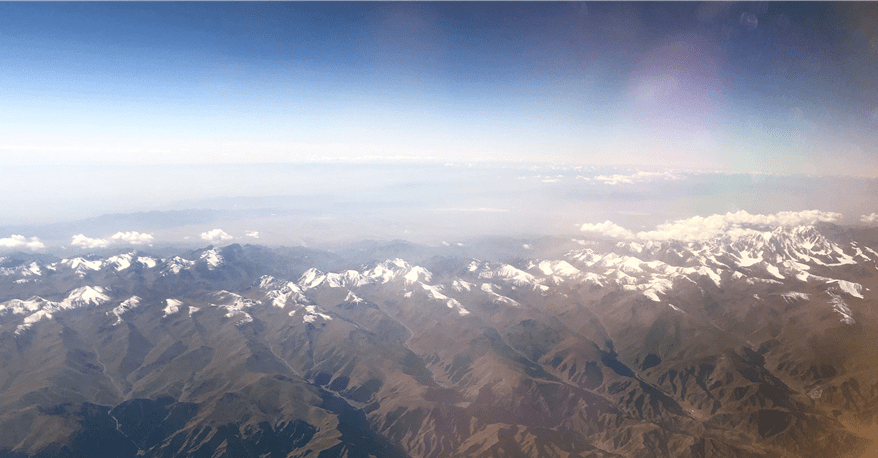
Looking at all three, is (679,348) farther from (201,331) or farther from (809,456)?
(201,331)

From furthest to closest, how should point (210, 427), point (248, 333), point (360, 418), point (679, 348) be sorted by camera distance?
point (248, 333) → point (679, 348) → point (360, 418) → point (210, 427)

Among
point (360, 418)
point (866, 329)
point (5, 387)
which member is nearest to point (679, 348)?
point (866, 329)

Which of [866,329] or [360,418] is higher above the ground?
[866,329]

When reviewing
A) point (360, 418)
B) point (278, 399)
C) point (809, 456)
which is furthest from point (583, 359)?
point (278, 399)

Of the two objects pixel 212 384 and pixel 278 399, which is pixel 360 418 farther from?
pixel 212 384

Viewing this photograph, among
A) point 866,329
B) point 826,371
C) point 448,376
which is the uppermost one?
point 866,329

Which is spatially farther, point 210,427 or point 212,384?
point 212,384

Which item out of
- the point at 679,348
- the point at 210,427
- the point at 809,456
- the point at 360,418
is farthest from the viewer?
the point at 679,348

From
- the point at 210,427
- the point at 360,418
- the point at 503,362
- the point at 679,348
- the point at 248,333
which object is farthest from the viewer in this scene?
the point at 248,333

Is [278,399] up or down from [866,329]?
down
